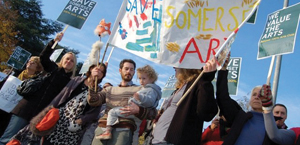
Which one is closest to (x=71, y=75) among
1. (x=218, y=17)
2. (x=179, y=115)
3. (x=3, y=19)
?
(x=179, y=115)

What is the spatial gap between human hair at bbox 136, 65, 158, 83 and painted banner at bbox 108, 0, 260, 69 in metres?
0.16

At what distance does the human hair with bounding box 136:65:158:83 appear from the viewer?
13.1 ft

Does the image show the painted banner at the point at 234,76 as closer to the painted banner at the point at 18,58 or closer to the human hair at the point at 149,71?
the human hair at the point at 149,71

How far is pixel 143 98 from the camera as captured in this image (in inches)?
142

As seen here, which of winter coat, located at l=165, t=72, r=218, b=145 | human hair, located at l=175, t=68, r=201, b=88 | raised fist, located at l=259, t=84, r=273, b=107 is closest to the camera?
raised fist, located at l=259, t=84, r=273, b=107

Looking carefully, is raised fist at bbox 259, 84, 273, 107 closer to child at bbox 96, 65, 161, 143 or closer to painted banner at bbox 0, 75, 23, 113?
child at bbox 96, 65, 161, 143

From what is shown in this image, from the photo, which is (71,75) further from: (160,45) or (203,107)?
(203,107)

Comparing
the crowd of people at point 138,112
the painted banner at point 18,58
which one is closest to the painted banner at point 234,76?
Result: the crowd of people at point 138,112

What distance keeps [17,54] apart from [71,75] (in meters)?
9.10

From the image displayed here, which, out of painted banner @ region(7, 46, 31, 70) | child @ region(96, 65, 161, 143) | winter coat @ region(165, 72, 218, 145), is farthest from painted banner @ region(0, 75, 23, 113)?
painted banner @ region(7, 46, 31, 70)

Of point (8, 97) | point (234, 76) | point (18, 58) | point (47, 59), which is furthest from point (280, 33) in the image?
point (18, 58)

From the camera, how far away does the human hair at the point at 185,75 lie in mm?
3471

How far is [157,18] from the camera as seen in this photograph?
412cm

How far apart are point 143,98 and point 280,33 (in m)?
3.07
